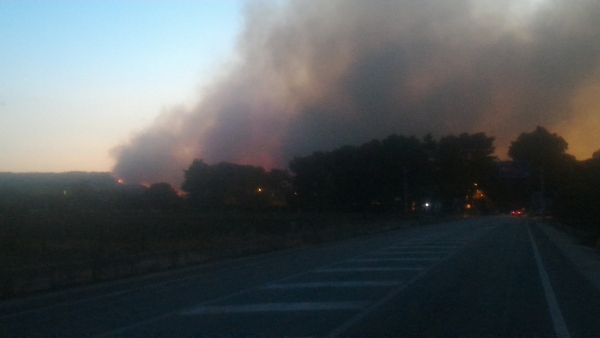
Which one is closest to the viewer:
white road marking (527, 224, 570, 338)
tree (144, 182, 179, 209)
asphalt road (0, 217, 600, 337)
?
white road marking (527, 224, 570, 338)

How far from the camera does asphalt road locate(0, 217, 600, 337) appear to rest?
39.0 feet

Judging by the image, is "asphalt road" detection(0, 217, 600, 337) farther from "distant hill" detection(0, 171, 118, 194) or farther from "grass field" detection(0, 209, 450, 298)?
"distant hill" detection(0, 171, 118, 194)

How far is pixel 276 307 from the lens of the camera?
14188 millimetres

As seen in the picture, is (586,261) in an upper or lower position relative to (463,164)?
lower

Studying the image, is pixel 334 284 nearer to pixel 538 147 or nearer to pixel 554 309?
pixel 554 309

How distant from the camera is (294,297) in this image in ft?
51.2

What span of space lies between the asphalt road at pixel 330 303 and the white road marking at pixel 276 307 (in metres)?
0.02

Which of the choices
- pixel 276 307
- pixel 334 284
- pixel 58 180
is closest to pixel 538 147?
pixel 58 180

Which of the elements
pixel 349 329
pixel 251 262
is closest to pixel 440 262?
pixel 251 262

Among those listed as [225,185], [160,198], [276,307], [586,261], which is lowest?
[276,307]

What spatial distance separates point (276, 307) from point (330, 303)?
1.20 m

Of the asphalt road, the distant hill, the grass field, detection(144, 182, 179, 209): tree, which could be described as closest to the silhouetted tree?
detection(144, 182, 179, 209): tree

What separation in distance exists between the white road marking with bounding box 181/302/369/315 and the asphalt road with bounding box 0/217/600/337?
0.02 meters

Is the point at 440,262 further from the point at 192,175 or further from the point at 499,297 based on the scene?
the point at 192,175
